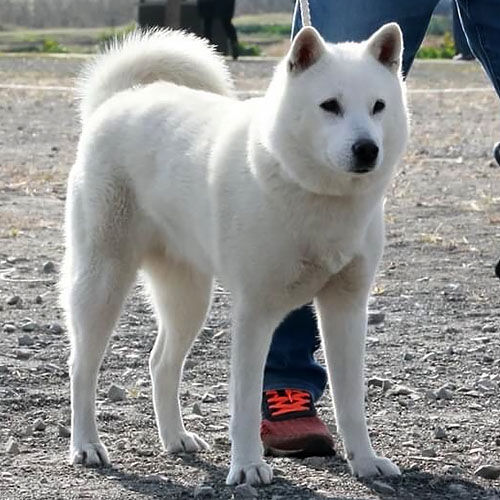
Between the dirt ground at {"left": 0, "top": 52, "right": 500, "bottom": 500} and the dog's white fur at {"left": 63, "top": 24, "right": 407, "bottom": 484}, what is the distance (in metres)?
0.14

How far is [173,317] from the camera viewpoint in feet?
14.7

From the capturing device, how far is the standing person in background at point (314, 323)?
4285mm

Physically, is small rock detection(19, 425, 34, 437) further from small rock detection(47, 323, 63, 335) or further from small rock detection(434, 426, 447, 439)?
small rock detection(47, 323, 63, 335)

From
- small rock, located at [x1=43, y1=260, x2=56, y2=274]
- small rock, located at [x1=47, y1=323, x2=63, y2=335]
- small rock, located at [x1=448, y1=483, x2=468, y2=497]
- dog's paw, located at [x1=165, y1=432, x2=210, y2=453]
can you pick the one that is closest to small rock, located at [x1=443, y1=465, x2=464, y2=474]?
small rock, located at [x1=448, y1=483, x2=468, y2=497]

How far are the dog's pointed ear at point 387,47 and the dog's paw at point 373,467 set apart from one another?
3.43 feet

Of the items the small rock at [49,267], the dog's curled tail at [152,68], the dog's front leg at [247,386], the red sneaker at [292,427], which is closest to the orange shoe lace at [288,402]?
the red sneaker at [292,427]

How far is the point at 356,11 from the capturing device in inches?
173

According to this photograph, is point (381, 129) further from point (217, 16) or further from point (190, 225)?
point (217, 16)

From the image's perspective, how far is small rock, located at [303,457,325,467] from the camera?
4125mm

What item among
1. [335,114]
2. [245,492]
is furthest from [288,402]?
[335,114]

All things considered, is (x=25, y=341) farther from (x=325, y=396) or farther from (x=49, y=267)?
(x=49, y=267)

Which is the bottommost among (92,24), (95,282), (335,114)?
(92,24)

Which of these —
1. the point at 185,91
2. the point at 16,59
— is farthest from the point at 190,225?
the point at 16,59

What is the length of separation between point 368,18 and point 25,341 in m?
1.93
